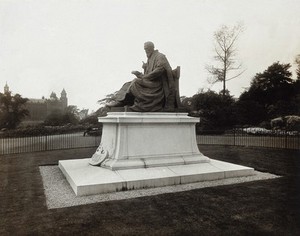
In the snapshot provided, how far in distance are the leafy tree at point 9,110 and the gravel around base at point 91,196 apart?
31966mm

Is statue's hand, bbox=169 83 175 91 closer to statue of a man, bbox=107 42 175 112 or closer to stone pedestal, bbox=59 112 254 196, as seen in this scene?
statue of a man, bbox=107 42 175 112

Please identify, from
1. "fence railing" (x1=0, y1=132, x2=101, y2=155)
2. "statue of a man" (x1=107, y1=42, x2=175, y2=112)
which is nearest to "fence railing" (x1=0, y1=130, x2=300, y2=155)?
"fence railing" (x1=0, y1=132, x2=101, y2=155)

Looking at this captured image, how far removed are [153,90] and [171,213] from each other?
4.13 meters

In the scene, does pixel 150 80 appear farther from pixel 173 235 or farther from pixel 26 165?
pixel 26 165

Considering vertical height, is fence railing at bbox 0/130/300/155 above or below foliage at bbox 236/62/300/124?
below

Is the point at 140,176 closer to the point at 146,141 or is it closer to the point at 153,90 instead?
the point at 146,141

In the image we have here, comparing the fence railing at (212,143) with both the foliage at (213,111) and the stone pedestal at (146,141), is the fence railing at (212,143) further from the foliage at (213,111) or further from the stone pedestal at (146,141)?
the stone pedestal at (146,141)

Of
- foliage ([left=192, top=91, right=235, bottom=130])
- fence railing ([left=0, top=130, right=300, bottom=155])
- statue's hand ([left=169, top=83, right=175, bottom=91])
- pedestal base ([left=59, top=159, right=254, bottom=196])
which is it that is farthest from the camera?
foliage ([left=192, top=91, right=235, bottom=130])

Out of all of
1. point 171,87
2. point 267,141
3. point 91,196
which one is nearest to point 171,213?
point 91,196

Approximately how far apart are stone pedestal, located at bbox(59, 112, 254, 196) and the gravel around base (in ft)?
0.60

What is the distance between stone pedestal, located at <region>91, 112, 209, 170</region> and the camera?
7.14 m

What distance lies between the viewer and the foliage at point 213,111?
2664 cm

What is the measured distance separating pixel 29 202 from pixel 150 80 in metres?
4.52

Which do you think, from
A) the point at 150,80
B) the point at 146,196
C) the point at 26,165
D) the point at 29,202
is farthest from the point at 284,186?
the point at 26,165
